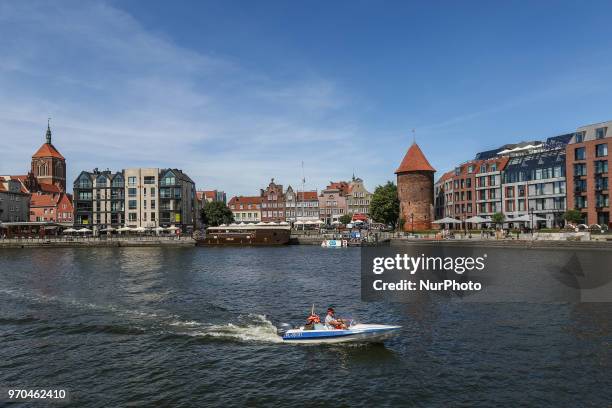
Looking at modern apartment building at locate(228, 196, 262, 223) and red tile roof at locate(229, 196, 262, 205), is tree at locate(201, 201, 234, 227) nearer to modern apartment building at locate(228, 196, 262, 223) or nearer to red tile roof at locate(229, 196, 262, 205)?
modern apartment building at locate(228, 196, 262, 223)

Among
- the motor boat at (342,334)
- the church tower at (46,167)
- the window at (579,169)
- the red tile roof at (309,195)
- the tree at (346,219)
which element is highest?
the church tower at (46,167)

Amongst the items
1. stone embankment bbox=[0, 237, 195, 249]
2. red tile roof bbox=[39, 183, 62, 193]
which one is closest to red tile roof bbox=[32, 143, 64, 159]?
red tile roof bbox=[39, 183, 62, 193]

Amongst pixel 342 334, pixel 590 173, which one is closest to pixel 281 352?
pixel 342 334

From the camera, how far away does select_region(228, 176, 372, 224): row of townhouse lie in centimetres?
16925

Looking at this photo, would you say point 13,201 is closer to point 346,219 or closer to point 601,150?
point 346,219

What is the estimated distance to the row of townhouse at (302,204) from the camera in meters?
169

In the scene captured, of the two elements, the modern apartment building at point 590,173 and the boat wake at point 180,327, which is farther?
the modern apartment building at point 590,173

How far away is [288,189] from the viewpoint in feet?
561

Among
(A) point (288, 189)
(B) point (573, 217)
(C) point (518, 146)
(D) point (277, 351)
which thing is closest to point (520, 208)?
(B) point (573, 217)

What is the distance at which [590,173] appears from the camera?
9594 centimetres

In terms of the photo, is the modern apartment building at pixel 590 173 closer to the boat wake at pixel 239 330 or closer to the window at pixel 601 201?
the window at pixel 601 201

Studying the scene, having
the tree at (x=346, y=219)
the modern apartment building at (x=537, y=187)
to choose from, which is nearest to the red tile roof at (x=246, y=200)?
the tree at (x=346, y=219)

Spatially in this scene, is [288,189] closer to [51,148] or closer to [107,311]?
[51,148]

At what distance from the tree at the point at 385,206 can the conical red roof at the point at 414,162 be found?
8.56m
